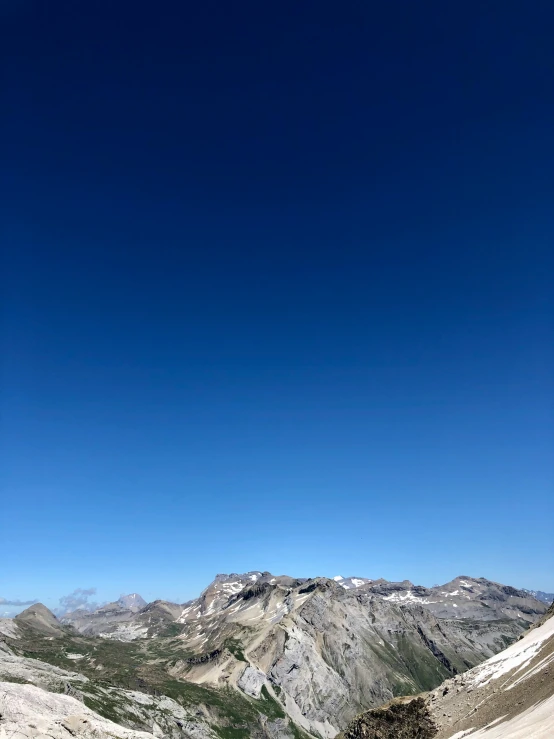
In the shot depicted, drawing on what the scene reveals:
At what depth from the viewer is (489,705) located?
50.4m

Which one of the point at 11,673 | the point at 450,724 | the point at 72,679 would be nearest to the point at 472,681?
the point at 450,724

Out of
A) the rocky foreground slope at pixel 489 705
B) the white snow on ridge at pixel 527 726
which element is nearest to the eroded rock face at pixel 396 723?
the rocky foreground slope at pixel 489 705

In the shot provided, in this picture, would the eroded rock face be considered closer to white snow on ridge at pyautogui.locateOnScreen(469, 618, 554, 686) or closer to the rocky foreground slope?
the rocky foreground slope

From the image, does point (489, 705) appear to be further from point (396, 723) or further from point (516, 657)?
point (396, 723)

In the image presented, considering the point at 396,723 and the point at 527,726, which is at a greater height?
the point at 527,726

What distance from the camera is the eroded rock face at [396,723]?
2129 inches

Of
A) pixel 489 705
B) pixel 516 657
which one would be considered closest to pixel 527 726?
pixel 489 705

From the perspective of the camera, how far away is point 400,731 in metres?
55.0

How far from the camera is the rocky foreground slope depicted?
42.4m

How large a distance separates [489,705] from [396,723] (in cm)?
1171

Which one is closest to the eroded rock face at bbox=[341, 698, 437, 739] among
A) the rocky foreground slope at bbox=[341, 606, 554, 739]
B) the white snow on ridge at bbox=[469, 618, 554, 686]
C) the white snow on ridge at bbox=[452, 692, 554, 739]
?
the rocky foreground slope at bbox=[341, 606, 554, 739]

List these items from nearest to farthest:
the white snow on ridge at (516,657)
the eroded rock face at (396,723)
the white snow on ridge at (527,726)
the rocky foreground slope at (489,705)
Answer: the white snow on ridge at (527,726), the rocky foreground slope at (489,705), the eroded rock face at (396,723), the white snow on ridge at (516,657)

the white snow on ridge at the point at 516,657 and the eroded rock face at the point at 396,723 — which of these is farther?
the white snow on ridge at the point at 516,657

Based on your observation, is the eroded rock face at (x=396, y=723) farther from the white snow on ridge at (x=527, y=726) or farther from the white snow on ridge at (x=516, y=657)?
the white snow on ridge at (x=527, y=726)
